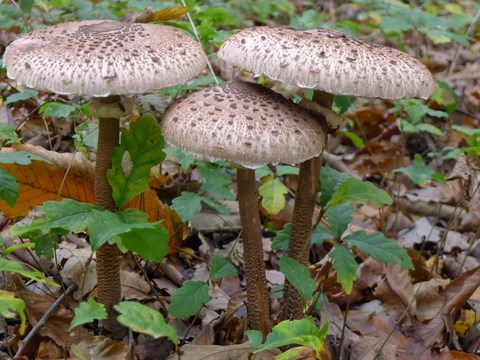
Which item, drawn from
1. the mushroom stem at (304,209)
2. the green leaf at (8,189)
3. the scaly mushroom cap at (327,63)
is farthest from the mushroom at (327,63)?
the green leaf at (8,189)

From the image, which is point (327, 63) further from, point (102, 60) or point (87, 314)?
point (87, 314)

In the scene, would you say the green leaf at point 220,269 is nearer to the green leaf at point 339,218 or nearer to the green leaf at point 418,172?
the green leaf at point 339,218

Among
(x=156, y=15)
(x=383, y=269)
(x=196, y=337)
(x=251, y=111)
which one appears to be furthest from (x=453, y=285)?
(x=156, y=15)

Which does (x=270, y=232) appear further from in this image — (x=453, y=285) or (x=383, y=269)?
(x=453, y=285)

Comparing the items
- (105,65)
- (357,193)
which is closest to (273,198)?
(357,193)

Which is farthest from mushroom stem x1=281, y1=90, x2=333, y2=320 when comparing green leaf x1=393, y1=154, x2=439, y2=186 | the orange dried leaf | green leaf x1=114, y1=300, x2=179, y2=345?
green leaf x1=114, y1=300, x2=179, y2=345

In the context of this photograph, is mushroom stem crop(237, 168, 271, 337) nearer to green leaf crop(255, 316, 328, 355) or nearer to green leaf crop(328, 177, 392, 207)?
green leaf crop(328, 177, 392, 207)
